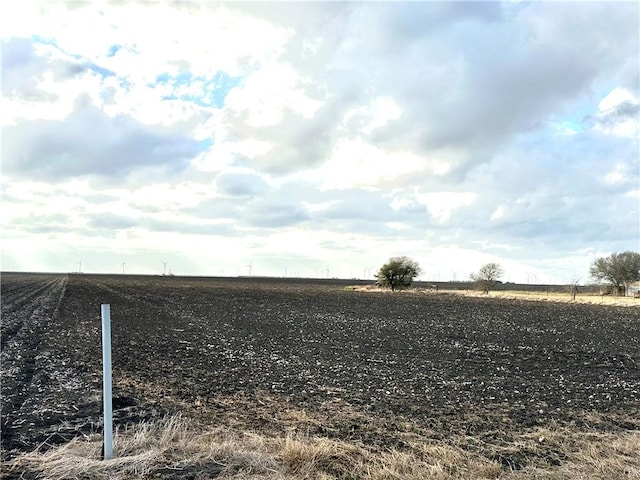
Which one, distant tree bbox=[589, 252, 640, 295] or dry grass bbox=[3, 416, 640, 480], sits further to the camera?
distant tree bbox=[589, 252, 640, 295]

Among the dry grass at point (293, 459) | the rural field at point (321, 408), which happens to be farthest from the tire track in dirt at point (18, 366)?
the dry grass at point (293, 459)

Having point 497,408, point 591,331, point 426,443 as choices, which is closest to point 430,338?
point 591,331

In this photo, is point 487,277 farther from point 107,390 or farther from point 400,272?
point 107,390

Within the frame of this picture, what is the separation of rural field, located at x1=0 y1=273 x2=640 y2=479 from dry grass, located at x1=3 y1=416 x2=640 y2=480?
24 mm

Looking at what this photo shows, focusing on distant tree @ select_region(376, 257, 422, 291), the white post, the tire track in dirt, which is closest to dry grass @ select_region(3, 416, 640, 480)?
the white post

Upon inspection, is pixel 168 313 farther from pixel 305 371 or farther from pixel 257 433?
pixel 257 433

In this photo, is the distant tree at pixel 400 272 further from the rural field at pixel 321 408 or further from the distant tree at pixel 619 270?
the rural field at pixel 321 408

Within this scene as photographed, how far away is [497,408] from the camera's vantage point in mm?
9469

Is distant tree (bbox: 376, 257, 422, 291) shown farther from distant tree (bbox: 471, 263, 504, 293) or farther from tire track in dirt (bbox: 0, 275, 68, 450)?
tire track in dirt (bbox: 0, 275, 68, 450)

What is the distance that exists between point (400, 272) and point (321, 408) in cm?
8034

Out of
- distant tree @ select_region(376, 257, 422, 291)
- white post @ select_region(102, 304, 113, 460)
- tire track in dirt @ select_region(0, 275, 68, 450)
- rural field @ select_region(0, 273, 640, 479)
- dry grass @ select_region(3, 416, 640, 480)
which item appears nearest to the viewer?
dry grass @ select_region(3, 416, 640, 480)

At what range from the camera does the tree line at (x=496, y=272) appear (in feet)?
228

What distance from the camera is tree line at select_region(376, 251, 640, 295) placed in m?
69.4

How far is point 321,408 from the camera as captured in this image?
9.23 metres
